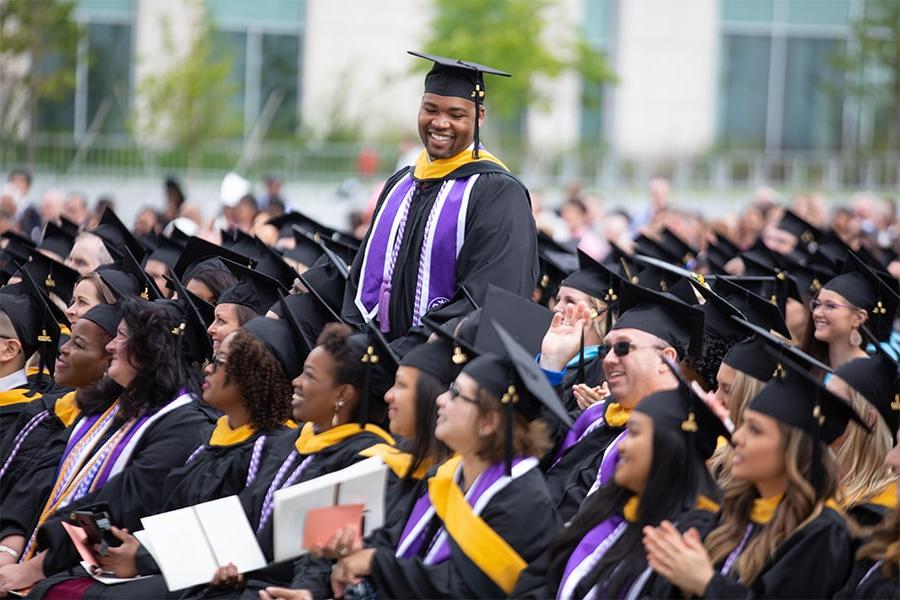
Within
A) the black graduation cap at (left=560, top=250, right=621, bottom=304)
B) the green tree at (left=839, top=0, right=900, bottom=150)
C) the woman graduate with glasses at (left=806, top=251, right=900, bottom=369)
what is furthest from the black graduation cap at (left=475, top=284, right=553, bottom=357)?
the green tree at (left=839, top=0, right=900, bottom=150)

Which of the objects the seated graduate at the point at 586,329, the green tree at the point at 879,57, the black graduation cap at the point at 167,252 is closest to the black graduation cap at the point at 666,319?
the seated graduate at the point at 586,329

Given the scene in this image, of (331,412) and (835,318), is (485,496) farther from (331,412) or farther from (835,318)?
(835,318)

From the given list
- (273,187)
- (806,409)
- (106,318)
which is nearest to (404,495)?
(806,409)

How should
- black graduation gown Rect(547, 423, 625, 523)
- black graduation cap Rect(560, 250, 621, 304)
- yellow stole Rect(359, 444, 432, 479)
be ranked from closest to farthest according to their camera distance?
yellow stole Rect(359, 444, 432, 479) < black graduation gown Rect(547, 423, 625, 523) < black graduation cap Rect(560, 250, 621, 304)

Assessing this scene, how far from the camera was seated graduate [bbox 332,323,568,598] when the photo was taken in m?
4.37

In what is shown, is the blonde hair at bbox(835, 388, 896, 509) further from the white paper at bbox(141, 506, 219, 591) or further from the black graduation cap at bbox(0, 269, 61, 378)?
the black graduation cap at bbox(0, 269, 61, 378)

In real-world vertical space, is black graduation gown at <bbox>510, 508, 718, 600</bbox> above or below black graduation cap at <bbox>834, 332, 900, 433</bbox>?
below

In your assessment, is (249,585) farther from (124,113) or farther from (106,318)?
(124,113)

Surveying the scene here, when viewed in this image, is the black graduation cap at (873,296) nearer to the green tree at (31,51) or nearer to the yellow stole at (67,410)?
the yellow stole at (67,410)

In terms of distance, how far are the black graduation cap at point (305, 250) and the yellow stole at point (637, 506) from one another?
4.46 metres

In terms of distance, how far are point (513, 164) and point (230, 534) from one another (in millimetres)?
20462

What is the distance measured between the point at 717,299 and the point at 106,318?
2.68m

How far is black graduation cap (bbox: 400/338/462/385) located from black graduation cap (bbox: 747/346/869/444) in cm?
117

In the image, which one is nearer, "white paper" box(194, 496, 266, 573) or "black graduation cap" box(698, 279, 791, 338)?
"white paper" box(194, 496, 266, 573)
